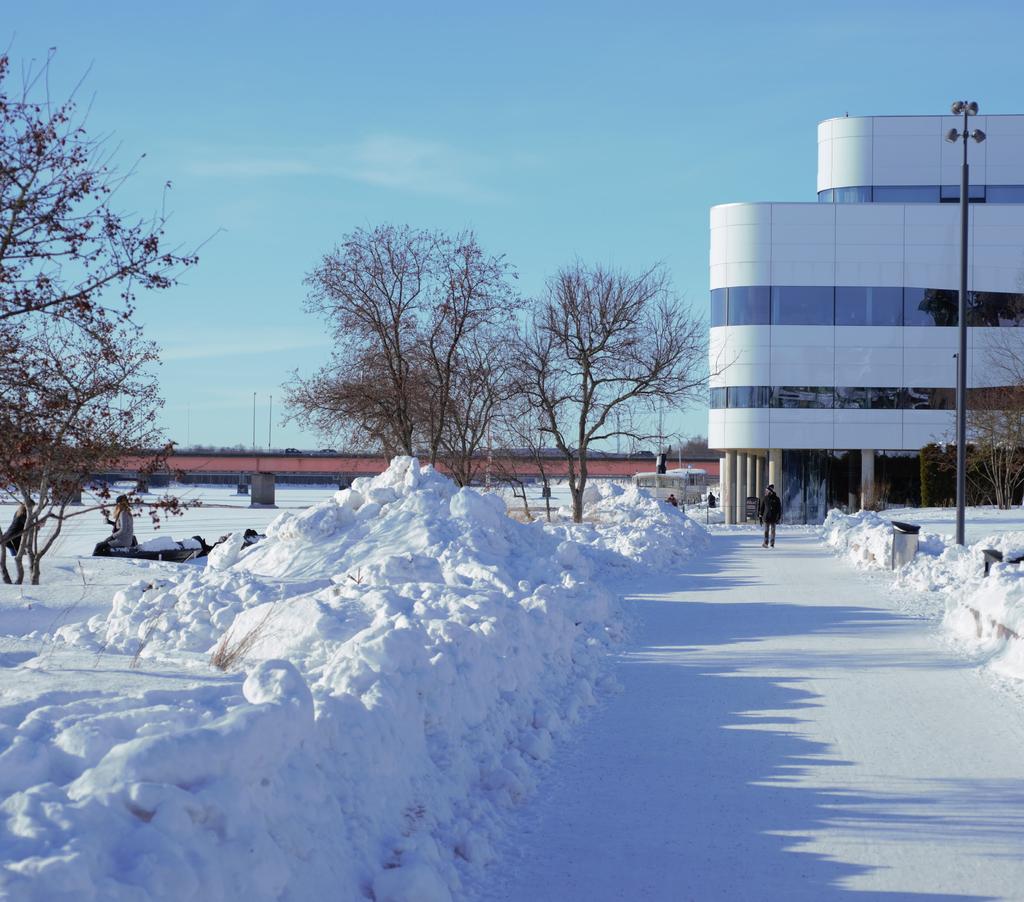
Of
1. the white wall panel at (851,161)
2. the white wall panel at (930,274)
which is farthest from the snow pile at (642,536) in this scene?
the white wall panel at (851,161)

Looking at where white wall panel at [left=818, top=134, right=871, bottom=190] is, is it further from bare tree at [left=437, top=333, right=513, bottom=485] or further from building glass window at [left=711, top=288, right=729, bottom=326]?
bare tree at [left=437, top=333, right=513, bottom=485]

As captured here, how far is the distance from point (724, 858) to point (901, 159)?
48181 millimetres

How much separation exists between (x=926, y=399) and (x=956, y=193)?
349 inches

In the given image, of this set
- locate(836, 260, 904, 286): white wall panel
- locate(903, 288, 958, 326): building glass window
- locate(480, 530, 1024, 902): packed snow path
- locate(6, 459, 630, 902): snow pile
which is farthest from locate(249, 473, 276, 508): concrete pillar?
locate(480, 530, 1024, 902): packed snow path

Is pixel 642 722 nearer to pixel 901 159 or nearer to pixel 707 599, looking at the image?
pixel 707 599

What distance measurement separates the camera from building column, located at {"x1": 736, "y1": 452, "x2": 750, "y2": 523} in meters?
51.3

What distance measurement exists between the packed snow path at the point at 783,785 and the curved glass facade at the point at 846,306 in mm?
35795

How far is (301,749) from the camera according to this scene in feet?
16.6

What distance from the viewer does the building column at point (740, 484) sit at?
51.3 m

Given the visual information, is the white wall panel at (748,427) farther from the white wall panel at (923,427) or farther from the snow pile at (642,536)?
the snow pile at (642,536)

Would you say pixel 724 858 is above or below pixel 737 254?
below

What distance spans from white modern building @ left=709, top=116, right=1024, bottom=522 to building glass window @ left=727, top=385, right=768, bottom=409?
50 mm

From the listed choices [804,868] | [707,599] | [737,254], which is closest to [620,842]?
[804,868]

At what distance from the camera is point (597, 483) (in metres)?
52.9
